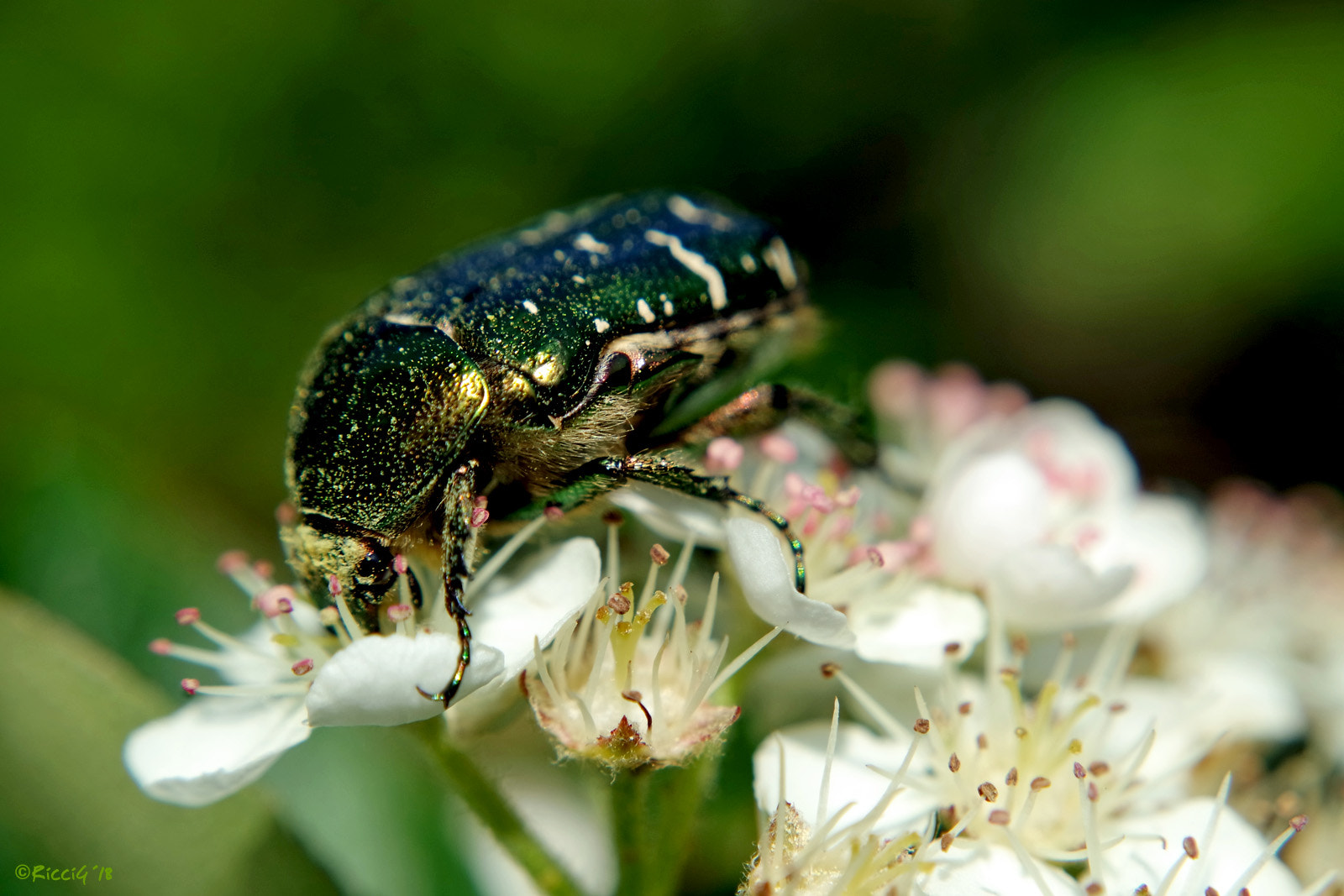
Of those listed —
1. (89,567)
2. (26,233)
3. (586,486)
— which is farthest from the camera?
(26,233)

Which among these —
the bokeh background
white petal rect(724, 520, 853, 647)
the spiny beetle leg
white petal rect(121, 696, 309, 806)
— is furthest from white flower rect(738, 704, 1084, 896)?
the bokeh background

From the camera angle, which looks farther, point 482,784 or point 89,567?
point 89,567

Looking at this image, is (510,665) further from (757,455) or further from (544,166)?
(544,166)

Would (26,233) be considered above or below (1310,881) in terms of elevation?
above

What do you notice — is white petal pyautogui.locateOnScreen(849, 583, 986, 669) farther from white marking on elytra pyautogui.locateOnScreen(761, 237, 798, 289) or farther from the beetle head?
the beetle head

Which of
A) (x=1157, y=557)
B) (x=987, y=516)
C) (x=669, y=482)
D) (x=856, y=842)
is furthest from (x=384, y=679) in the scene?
(x=1157, y=557)

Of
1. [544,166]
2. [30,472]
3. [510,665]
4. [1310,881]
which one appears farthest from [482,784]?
[544,166]

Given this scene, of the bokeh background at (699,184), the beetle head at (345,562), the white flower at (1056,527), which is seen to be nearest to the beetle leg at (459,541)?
the beetle head at (345,562)

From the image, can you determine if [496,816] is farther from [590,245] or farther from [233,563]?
[590,245]
